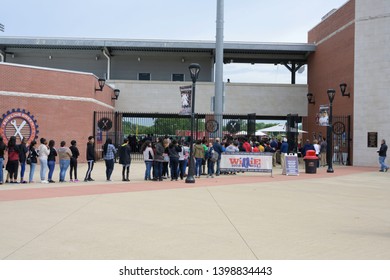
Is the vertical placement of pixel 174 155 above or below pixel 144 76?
below

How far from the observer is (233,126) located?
30.4 m

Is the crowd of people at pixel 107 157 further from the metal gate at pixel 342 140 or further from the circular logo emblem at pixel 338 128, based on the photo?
the metal gate at pixel 342 140

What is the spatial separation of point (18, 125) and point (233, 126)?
1405 cm

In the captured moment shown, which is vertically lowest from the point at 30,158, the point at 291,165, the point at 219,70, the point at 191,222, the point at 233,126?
the point at 191,222

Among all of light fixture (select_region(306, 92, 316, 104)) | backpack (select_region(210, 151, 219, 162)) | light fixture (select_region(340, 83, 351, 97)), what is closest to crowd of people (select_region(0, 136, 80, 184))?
backpack (select_region(210, 151, 219, 162))

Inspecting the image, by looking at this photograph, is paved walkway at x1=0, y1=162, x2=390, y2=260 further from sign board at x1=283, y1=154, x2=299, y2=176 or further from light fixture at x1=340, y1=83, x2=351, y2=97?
light fixture at x1=340, y1=83, x2=351, y2=97

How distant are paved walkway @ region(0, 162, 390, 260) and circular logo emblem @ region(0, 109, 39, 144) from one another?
889 centimetres

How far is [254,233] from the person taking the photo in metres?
7.76

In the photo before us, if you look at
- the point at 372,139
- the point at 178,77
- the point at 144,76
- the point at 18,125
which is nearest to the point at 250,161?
the point at 372,139

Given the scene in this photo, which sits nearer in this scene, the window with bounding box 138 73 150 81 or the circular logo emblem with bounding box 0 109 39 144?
the circular logo emblem with bounding box 0 109 39 144

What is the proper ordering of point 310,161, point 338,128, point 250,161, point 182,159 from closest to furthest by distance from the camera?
1. point 182,159
2. point 250,161
3. point 310,161
4. point 338,128

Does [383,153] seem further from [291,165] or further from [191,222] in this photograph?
[191,222]

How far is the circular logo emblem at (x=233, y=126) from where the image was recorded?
98.3 ft

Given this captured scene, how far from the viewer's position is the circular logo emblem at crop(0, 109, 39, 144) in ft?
74.3
